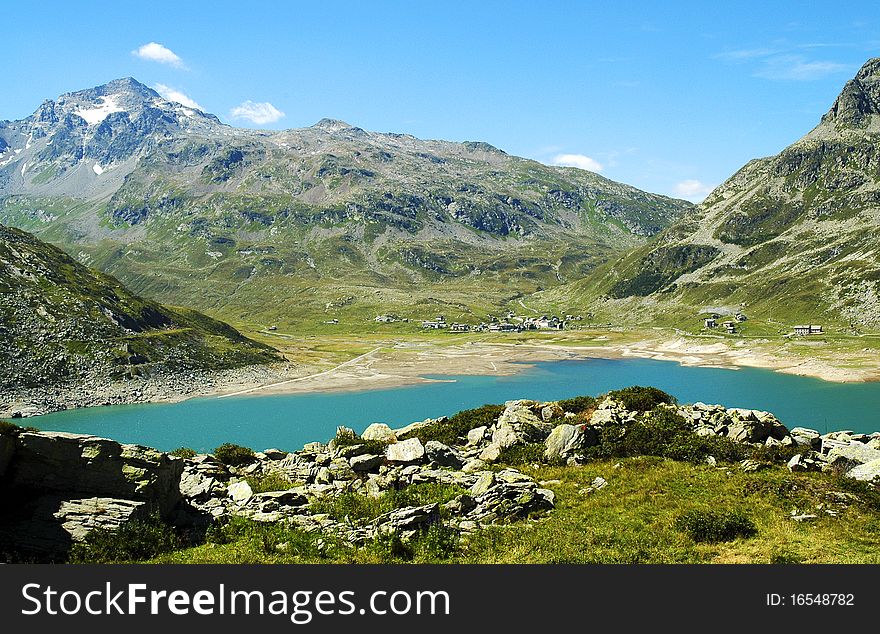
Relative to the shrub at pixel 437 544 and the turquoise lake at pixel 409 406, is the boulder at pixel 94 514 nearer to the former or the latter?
the shrub at pixel 437 544

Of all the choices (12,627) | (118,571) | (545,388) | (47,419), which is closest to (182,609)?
(118,571)

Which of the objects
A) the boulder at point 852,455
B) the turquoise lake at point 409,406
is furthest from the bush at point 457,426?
the turquoise lake at point 409,406

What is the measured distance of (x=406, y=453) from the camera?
1166 inches

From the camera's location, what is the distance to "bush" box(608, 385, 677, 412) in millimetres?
37406

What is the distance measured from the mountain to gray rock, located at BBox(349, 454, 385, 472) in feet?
387

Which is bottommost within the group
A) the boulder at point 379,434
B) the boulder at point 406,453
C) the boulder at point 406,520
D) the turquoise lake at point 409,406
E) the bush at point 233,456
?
the turquoise lake at point 409,406

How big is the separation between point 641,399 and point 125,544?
31.2 m

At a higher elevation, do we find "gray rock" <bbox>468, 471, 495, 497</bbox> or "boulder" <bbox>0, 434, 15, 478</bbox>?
"boulder" <bbox>0, 434, 15, 478</bbox>

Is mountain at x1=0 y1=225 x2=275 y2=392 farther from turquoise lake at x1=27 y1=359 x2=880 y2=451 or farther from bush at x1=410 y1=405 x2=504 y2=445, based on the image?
bush at x1=410 y1=405 x2=504 y2=445

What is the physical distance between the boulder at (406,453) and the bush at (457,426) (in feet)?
16.7

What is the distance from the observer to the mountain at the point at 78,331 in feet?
398

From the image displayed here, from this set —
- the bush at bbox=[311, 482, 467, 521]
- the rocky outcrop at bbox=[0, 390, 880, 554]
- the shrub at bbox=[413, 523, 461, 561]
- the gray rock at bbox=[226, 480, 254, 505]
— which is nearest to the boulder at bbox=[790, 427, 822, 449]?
the rocky outcrop at bbox=[0, 390, 880, 554]

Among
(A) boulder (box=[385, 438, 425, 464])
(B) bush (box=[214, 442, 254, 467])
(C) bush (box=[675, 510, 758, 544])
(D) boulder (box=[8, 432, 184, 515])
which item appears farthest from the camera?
(B) bush (box=[214, 442, 254, 467])

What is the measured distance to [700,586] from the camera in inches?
512
